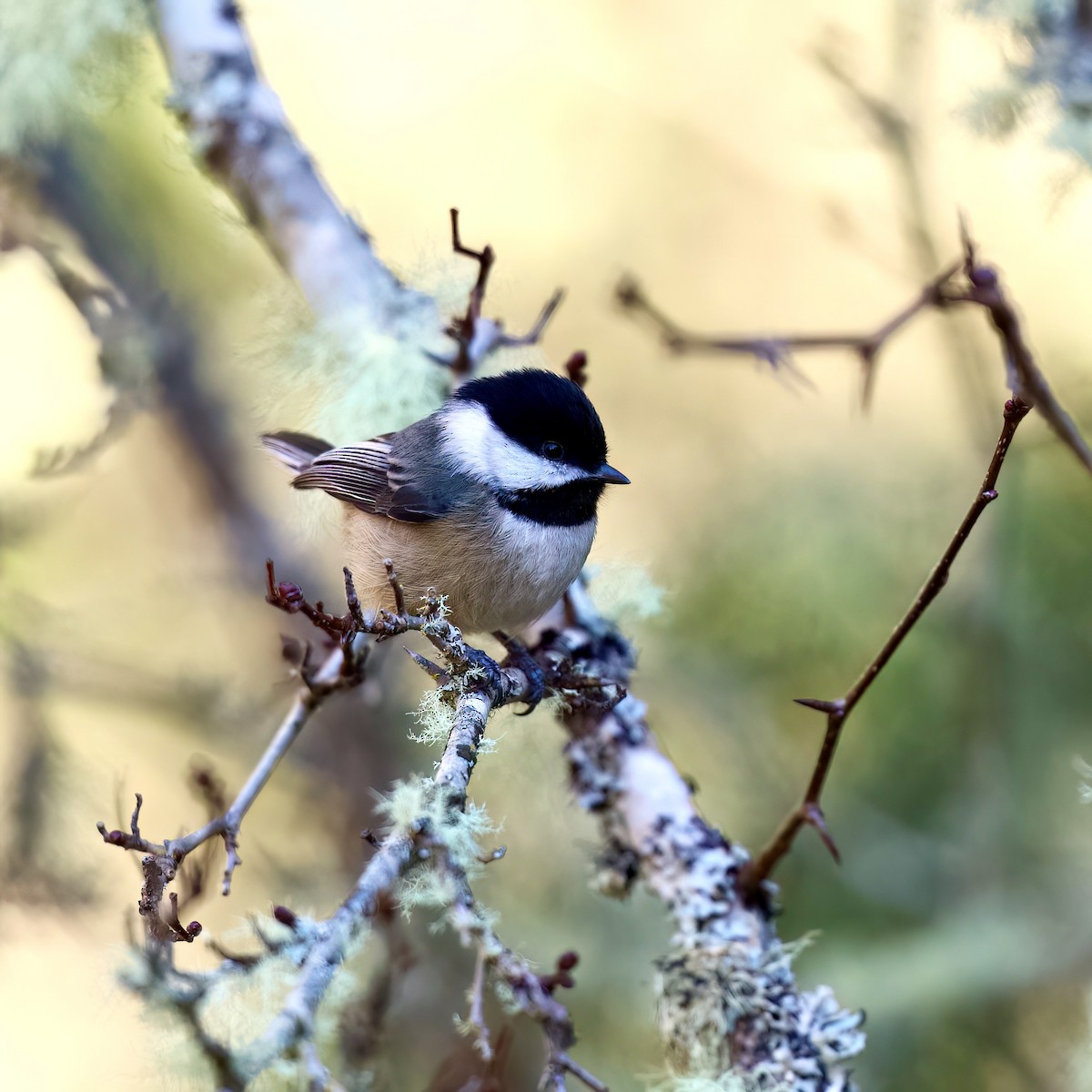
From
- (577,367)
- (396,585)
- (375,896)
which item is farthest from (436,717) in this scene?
(577,367)

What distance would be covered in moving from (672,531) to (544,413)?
130 centimetres

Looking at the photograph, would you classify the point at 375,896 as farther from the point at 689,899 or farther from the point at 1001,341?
the point at 1001,341

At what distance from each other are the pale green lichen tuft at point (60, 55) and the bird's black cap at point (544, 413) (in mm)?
1176

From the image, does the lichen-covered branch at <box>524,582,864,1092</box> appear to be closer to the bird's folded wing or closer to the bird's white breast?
the bird's white breast

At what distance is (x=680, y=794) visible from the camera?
73.0 inches

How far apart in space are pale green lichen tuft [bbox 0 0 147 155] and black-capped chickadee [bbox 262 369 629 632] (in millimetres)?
1078

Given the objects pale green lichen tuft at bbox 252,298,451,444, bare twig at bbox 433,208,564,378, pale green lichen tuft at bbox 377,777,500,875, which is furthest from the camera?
pale green lichen tuft at bbox 252,298,451,444

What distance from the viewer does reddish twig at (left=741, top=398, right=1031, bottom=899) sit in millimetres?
1145

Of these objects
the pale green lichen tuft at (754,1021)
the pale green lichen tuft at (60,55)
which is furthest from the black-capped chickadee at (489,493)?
the pale green lichen tuft at (60,55)

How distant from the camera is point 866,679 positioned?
4.40 feet

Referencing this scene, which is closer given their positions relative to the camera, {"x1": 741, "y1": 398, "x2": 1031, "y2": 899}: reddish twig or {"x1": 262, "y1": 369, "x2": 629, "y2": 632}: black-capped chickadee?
{"x1": 741, "y1": 398, "x2": 1031, "y2": 899}: reddish twig

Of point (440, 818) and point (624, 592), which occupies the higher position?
point (624, 592)

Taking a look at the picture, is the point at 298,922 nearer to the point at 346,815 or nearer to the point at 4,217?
the point at 346,815

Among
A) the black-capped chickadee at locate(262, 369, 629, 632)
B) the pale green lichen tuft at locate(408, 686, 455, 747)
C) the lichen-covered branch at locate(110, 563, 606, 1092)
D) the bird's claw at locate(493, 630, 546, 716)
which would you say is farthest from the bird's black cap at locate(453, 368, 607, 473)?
the pale green lichen tuft at locate(408, 686, 455, 747)
